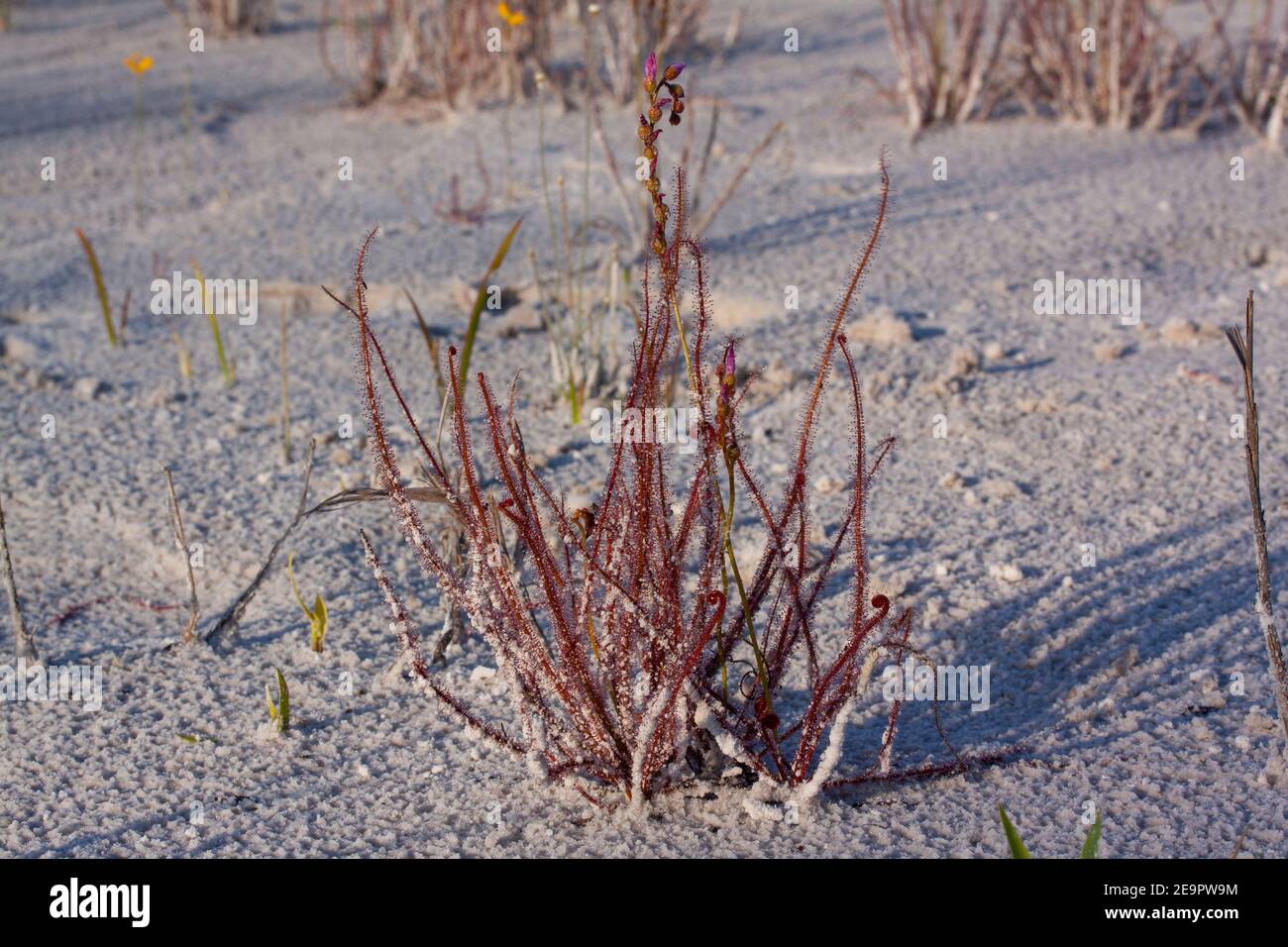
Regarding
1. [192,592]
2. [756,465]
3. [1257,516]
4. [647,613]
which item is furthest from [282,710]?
[1257,516]

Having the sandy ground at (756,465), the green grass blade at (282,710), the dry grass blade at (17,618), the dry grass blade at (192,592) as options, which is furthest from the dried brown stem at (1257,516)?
the dry grass blade at (17,618)

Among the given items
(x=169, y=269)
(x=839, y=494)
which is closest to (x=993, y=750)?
(x=839, y=494)

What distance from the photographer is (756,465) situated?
2.68 metres

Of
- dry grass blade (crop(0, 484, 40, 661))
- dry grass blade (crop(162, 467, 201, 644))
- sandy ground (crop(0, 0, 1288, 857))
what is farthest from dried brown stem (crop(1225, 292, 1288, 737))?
dry grass blade (crop(0, 484, 40, 661))

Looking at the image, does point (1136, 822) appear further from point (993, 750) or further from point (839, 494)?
point (839, 494)

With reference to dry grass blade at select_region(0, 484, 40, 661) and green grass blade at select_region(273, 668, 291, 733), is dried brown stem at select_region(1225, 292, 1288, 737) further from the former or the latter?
dry grass blade at select_region(0, 484, 40, 661)

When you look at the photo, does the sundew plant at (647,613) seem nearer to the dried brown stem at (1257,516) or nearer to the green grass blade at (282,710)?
the green grass blade at (282,710)

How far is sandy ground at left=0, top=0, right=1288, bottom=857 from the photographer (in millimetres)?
1696

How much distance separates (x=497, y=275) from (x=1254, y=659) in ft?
7.22

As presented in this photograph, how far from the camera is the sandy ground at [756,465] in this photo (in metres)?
1.70

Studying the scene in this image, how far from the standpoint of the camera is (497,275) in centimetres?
362

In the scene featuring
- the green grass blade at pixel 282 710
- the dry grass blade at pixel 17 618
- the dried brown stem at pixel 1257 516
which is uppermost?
the dried brown stem at pixel 1257 516
